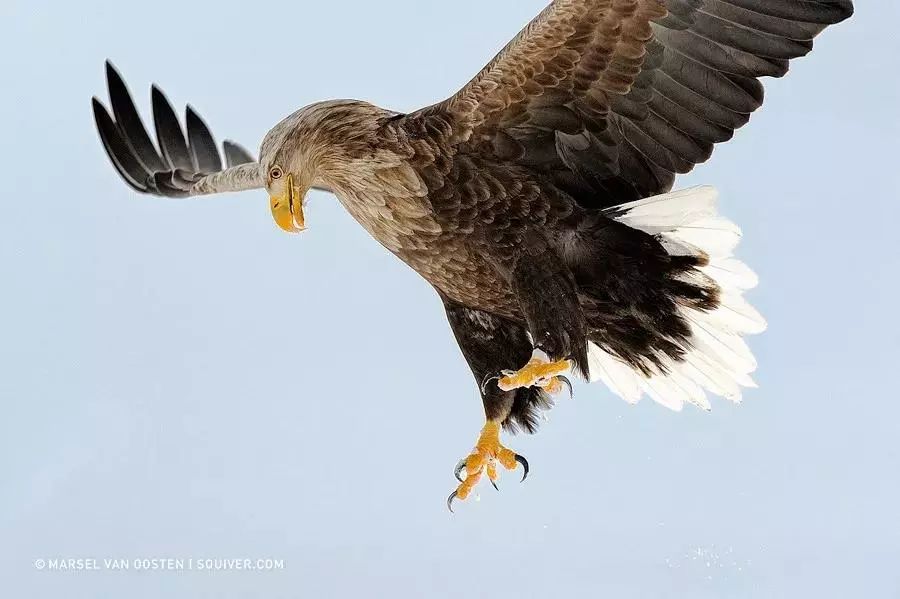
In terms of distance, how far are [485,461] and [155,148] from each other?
7.07ft

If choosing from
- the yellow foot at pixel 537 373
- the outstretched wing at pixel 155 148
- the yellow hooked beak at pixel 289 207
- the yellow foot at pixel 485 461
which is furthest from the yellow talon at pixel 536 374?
the outstretched wing at pixel 155 148

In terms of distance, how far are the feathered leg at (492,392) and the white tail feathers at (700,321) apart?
366 mm

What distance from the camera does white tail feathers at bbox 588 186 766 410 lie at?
3766 millimetres

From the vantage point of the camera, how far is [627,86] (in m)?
3.62

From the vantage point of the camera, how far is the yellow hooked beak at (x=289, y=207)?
3744 millimetres

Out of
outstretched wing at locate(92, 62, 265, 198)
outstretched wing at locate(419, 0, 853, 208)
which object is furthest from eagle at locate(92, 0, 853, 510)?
A: outstretched wing at locate(92, 62, 265, 198)

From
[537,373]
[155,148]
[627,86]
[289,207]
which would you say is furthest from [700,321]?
[155,148]

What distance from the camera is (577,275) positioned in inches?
149

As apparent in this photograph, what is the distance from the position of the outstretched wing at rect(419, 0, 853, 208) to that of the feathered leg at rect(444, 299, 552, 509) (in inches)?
26.1

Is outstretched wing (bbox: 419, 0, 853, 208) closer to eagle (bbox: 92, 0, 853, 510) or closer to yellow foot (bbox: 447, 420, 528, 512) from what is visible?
eagle (bbox: 92, 0, 853, 510)

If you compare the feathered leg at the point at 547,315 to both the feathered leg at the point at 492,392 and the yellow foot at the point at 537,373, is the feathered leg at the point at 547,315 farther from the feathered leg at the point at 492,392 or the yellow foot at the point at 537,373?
the feathered leg at the point at 492,392

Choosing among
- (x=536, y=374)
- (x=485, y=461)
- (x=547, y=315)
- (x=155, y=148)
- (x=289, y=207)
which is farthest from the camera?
(x=155, y=148)

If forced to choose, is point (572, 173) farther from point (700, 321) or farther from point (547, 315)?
point (700, 321)

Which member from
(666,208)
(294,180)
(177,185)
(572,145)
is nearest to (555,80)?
(572,145)
